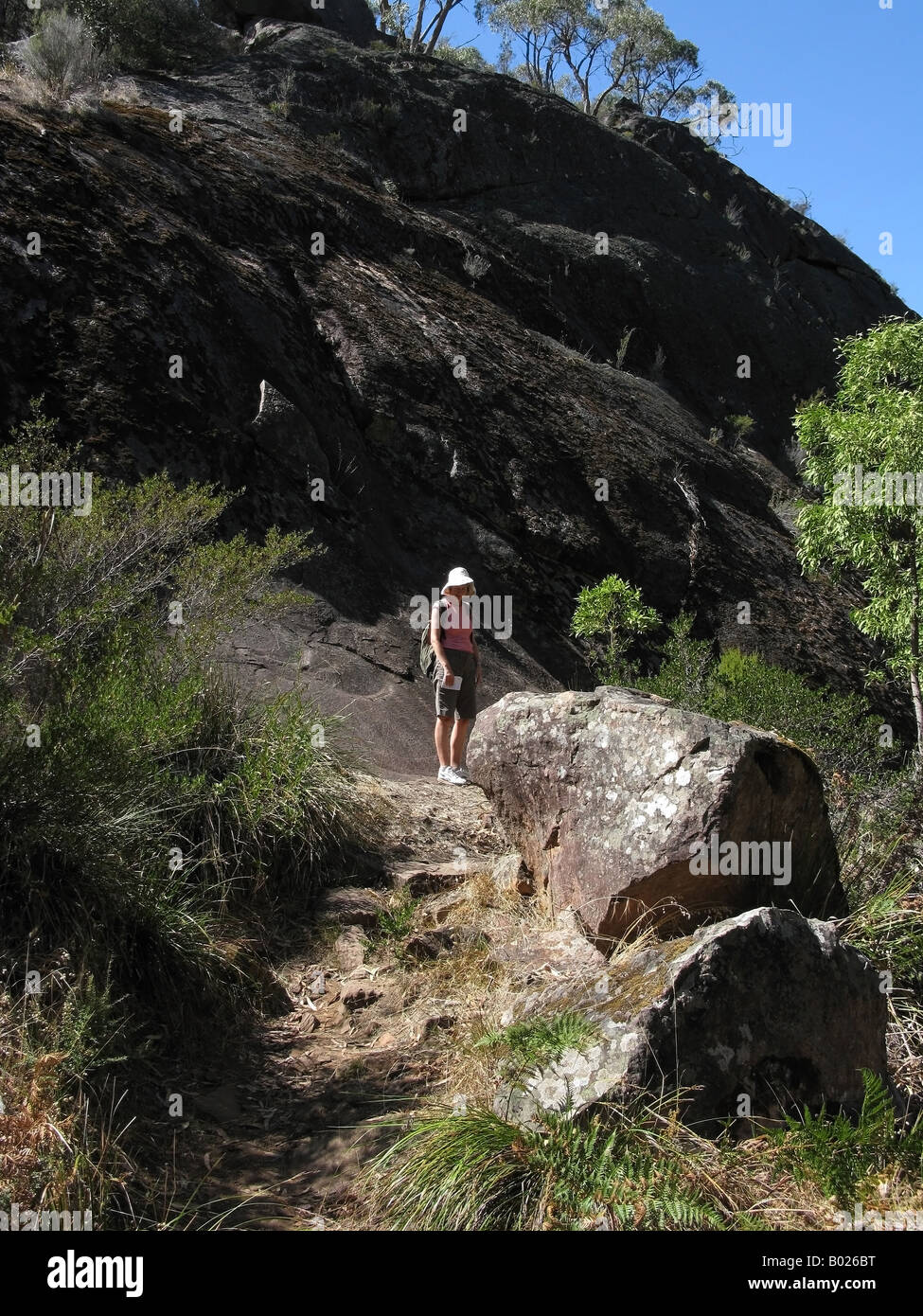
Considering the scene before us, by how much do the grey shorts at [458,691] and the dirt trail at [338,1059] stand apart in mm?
1487

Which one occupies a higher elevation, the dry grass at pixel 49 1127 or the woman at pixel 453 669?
the woman at pixel 453 669

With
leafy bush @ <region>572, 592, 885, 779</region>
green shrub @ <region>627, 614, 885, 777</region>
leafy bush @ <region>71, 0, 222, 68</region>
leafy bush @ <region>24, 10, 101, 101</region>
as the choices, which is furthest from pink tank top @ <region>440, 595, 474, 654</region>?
leafy bush @ <region>71, 0, 222, 68</region>

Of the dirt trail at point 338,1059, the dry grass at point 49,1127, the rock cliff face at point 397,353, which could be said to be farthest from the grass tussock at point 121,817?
the rock cliff face at point 397,353

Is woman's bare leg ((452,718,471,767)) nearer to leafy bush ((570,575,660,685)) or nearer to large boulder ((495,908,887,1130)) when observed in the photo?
leafy bush ((570,575,660,685))

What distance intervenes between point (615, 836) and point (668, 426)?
12729 millimetres

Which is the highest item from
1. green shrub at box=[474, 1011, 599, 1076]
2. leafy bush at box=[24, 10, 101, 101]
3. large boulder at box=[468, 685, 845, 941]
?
leafy bush at box=[24, 10, 101, 101]

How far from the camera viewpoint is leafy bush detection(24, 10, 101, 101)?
473 inches

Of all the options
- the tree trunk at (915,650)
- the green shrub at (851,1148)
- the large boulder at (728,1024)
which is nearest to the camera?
the green shrub at (851,1148)

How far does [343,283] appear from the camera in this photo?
1280cm

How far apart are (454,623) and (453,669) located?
34 centimetres

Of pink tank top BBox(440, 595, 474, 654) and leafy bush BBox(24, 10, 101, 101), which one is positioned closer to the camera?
pink tank top BBox(440, 595, 474, 654)

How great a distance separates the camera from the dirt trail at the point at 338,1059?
3.57m

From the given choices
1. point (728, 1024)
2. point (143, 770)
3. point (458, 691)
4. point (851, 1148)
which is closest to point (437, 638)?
point (458, 691)

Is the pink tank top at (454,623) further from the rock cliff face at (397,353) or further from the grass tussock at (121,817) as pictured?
the grass tussock at (121,817)
